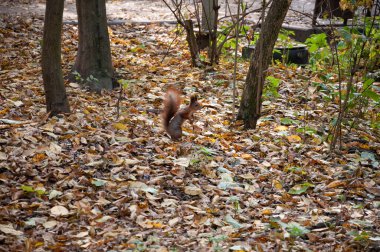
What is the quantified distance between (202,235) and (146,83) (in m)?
3.87

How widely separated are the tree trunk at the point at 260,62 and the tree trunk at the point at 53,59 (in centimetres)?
192

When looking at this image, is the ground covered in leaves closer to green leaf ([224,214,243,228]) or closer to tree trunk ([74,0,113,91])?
green leaf ([224,214,243,228])

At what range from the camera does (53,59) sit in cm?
543

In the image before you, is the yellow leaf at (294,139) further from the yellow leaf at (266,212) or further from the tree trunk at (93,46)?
the tree trunk at (93,46)

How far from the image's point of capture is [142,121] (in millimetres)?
6004

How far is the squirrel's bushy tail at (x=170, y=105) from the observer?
554 cm

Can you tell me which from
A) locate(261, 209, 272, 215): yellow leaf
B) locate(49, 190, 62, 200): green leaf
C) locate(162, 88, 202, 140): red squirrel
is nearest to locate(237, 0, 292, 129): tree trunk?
locate(162, 88, 202, 140): red squirrel

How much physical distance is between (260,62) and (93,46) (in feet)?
7.72

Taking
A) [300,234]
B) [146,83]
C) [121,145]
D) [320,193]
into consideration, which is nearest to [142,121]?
[121,145]

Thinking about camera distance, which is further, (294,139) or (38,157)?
(294,139)

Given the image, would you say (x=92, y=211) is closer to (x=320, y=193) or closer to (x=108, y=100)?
(x=320, y=193)

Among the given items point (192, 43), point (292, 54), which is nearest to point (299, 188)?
point (192, 43)

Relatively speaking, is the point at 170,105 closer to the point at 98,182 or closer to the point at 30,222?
the point at 98,182

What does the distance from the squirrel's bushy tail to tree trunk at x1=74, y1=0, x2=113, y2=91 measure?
5.34 ft
